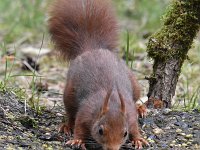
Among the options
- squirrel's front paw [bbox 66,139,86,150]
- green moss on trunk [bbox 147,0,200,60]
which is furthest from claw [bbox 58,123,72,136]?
green moss on trunk [bbox 147,0,200,60]

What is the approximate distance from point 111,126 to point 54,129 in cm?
83

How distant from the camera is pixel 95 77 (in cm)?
439

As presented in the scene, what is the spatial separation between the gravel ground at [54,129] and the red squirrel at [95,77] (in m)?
0.15

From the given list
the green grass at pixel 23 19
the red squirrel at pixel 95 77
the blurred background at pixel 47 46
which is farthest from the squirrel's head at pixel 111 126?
the green grass at pixel 23 19

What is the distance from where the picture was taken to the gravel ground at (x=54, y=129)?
13.3ft

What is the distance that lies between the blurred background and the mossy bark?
1.92 feet

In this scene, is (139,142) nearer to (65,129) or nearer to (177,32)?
(65,129)

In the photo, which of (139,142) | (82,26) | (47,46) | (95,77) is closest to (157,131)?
(139,142)

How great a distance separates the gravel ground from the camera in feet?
13.3

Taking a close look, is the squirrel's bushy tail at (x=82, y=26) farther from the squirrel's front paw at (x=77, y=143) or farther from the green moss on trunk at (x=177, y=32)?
the squirrel's front paw at (x=77, y=143)

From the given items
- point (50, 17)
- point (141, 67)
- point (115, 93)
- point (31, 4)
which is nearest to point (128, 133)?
point (115, 93)

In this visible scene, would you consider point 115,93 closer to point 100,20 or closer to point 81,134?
point 81,134

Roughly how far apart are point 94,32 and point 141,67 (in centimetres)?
248

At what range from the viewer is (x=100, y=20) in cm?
502
